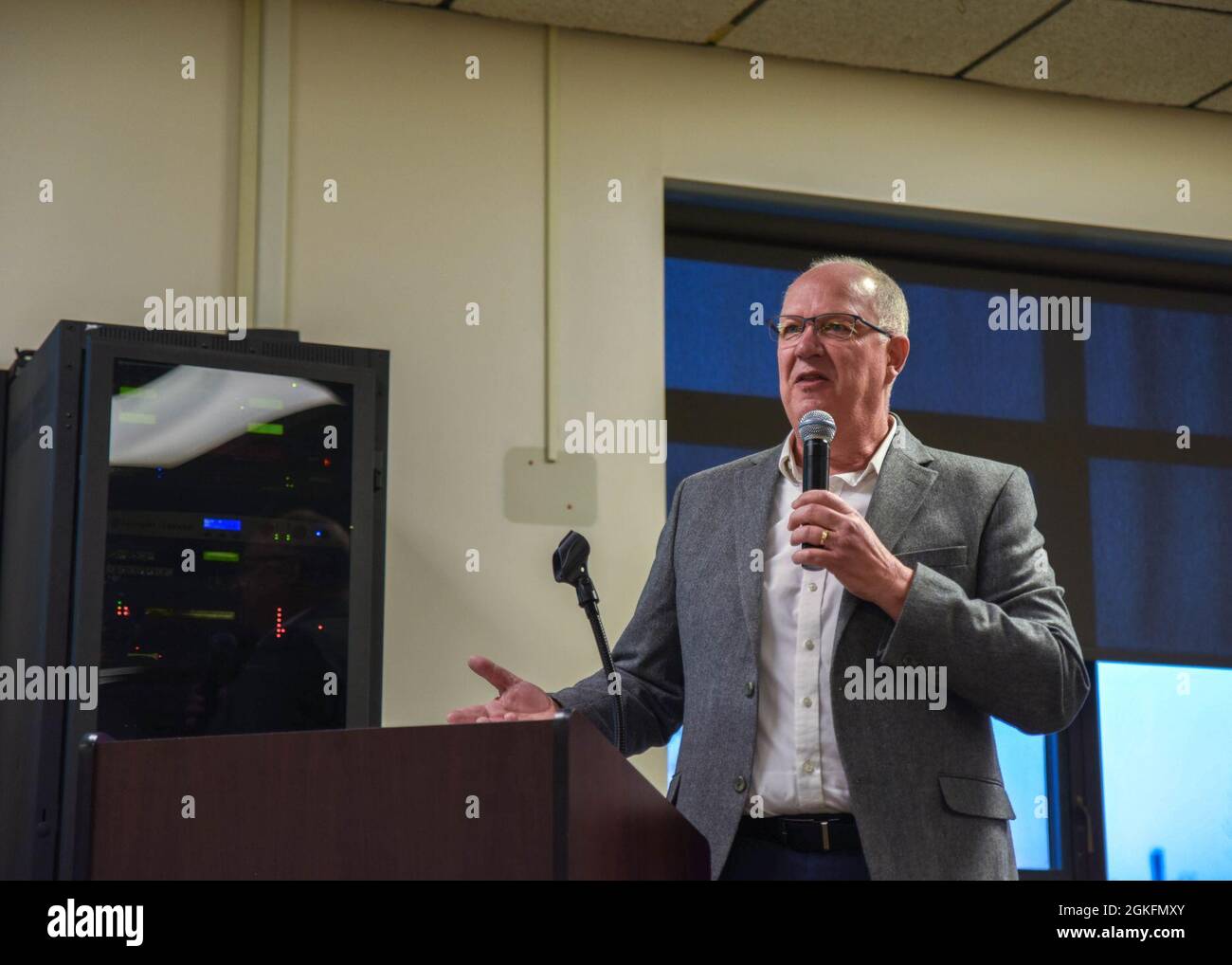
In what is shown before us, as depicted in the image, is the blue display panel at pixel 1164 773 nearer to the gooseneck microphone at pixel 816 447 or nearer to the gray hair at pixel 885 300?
the gray hair at pixel 885 300

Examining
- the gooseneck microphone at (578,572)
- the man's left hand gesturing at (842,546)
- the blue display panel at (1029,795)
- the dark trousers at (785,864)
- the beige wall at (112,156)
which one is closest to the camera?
the man's left hand gesturing at (842,546)

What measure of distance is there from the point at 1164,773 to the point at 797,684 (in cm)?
254

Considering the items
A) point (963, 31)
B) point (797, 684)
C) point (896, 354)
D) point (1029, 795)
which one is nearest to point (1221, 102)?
point (963, 31)

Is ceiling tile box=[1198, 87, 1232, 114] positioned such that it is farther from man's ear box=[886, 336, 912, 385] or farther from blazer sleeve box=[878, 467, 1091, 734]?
blazer sleeve box=[878, 467, 1091, 734]

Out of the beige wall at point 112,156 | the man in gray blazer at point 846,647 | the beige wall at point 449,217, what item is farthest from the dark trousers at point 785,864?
the beige wall at point 112,156

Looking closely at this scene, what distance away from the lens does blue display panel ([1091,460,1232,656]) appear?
4.38 metres

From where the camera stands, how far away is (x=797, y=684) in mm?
2162

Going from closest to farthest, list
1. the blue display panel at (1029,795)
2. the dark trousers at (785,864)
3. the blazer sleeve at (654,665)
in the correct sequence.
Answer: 1. the dark trousers at (785,864)
2. the blazer sleeve at (654,665)
3. the blue display panel at (1029,795)

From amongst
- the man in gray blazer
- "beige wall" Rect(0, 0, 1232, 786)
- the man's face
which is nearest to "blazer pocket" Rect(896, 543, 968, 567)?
the man in gray blazer

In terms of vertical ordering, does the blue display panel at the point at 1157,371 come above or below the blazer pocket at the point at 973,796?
above

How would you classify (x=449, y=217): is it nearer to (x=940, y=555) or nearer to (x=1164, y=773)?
(x=940, y=555)

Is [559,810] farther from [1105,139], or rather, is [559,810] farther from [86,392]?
[1105,139]

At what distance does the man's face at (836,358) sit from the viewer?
2.38m

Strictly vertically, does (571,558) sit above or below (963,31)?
below
